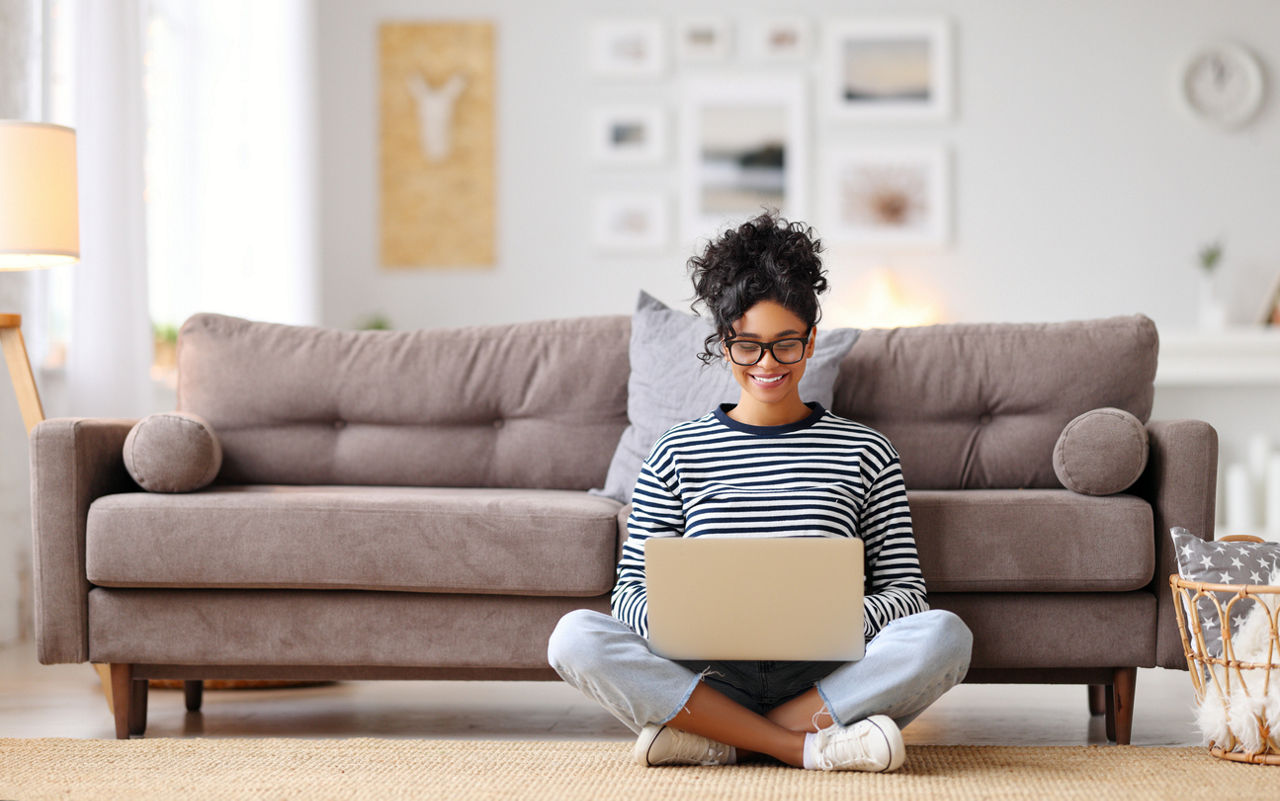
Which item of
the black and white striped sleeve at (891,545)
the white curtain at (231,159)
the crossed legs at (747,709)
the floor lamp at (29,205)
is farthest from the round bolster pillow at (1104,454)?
the white curtain at (231,159)

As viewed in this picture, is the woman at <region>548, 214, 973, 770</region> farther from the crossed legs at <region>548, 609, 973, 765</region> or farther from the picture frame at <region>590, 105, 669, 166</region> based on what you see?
the picture frame at <region>590, 105, 669, 166</region>

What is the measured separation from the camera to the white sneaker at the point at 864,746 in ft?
5.82

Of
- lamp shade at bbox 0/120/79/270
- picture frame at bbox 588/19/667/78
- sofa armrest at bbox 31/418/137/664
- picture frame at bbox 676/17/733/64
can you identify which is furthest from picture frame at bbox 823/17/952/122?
sofa armrest at bbox 31/418/137/664

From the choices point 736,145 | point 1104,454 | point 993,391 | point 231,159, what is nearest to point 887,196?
point 736,145

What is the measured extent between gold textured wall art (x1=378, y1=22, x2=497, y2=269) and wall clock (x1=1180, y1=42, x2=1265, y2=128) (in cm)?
290

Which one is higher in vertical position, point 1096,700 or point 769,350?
point 769,350

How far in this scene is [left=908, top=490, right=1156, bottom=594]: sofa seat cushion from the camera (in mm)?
2109

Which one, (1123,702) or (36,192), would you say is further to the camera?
(36,192)

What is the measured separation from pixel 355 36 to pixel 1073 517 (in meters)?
4.23

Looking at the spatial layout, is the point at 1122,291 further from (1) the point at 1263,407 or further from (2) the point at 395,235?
(2) the point at 395,235

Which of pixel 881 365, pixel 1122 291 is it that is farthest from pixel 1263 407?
pixel 881 365

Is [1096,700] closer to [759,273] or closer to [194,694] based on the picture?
[759,273]

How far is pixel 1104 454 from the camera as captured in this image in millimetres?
2139

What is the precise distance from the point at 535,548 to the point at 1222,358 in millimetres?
3693
